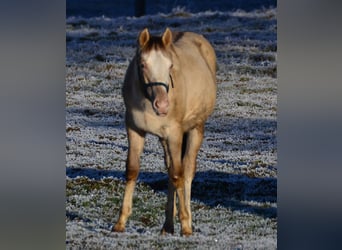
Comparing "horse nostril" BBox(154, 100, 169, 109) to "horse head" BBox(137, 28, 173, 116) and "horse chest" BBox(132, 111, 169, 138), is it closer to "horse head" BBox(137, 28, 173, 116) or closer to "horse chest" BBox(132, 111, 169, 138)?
"horse head" BBox(137, 28, 173, 116)

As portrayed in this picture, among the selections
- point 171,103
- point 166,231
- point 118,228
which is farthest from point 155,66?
point 166,231

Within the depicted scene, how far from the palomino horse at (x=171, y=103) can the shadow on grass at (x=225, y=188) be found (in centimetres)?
166

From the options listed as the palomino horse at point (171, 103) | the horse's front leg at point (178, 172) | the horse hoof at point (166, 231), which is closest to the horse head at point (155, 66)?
the palomino horse at point (171, 103)

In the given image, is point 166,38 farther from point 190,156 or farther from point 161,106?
point 190,156

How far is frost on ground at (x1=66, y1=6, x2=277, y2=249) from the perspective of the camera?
8516mm

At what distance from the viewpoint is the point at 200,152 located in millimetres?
14070

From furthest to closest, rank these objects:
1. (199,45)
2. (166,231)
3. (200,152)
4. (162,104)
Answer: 1. (200,152)
2. (199,45)
3. (166,231)
4. (162,104)

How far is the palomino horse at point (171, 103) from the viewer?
6.95m

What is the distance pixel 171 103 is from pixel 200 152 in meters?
6.70
